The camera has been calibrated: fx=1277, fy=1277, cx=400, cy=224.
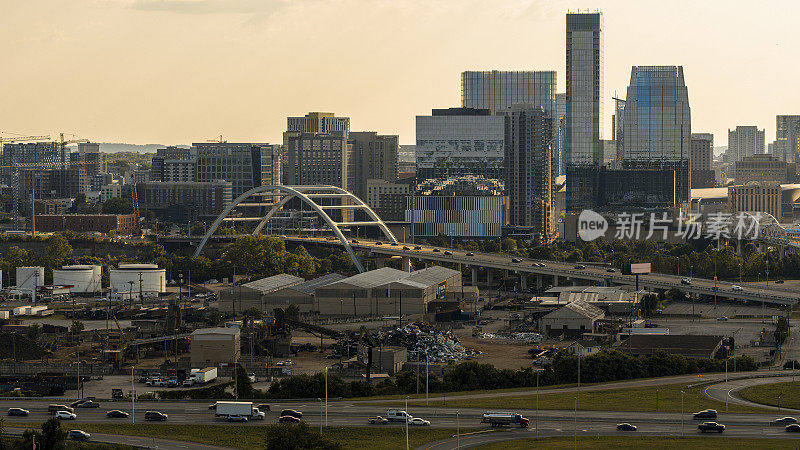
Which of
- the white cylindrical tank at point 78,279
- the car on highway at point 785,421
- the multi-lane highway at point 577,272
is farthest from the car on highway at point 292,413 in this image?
the white cylindrical tank at point 78,279

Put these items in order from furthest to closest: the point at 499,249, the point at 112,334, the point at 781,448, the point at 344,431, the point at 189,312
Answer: the point at 499,249 < the point at 189,312 < the point at 112,334 < the point at 344,431 < the point at 781,448

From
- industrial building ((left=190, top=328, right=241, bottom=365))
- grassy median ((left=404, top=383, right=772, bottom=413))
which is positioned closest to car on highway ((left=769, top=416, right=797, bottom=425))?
grassy median ((left=404, top=383, right=772, bottom=413))

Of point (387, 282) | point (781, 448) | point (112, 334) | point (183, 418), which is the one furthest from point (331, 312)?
point (781, 448)

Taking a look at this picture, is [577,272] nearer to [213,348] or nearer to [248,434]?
[213,348]

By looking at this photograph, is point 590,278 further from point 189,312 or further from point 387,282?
point 189,312

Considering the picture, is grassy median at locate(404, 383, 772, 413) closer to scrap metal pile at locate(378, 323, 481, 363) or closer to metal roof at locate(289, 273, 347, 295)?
scrap metal pile at locate(378, 323, 481, 363)
